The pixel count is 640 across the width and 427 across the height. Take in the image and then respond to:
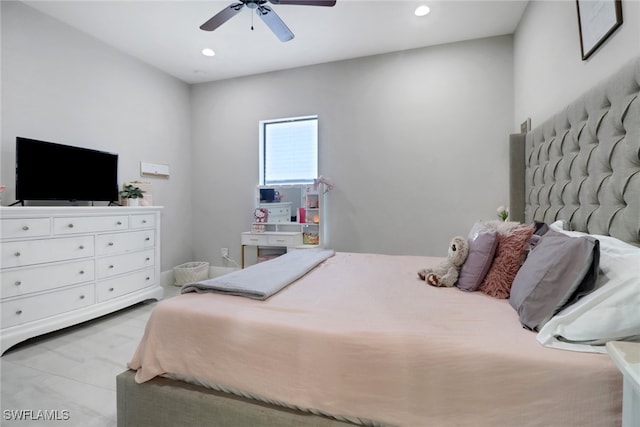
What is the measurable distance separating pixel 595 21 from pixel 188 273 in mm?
4182

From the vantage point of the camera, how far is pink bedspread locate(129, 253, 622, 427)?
0.80m

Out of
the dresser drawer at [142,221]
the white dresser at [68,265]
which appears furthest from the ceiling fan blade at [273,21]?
the dresser drawer at [142,221]

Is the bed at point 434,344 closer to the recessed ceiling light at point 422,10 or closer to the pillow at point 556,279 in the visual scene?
the pillow at point 556,279

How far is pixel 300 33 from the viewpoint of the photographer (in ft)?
9.48

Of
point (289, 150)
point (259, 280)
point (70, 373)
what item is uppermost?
point (289, 150)

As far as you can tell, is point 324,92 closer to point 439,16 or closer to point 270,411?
point 439,16

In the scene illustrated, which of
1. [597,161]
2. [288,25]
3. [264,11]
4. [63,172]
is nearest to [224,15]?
[264,11]

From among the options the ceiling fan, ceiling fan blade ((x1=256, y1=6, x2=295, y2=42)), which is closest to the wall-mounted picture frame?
the ceiling fan

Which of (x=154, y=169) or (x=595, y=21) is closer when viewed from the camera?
(x=595, y=21)

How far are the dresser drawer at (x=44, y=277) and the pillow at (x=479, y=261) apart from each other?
2946 mm

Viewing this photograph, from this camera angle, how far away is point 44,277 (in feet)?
7.18

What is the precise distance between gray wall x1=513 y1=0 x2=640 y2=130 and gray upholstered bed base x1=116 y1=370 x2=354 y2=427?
188 cm

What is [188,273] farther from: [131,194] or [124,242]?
[131,194]

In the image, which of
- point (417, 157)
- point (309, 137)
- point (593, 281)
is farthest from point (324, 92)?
point (593, 281)
